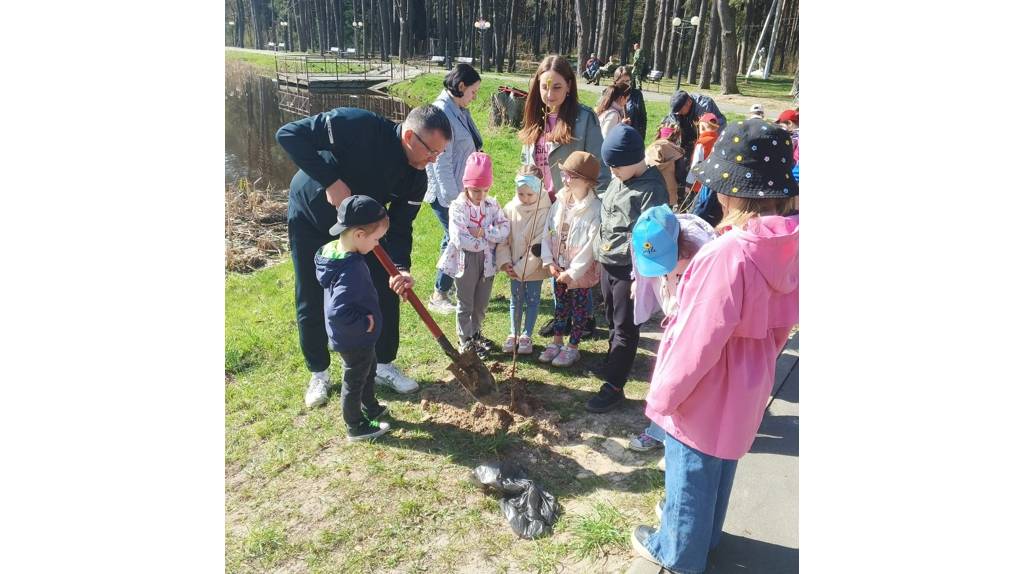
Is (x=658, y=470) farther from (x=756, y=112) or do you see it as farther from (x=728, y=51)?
(x=756, y=112)

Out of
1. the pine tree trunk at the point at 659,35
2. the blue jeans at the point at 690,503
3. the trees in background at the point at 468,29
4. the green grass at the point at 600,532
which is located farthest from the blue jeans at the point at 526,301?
the pine tree trunk at the point at 659,35

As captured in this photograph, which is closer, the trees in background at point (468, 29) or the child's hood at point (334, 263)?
the child's hood at point (334, 263)

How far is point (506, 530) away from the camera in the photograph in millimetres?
2619

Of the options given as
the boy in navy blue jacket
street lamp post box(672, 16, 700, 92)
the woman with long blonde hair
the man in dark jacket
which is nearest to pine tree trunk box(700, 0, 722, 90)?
street lamp post box(672, 16, 700, 92)

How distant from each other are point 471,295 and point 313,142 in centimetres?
137

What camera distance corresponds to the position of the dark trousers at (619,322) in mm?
3222

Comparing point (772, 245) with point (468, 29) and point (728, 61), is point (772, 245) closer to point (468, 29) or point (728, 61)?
point (728, 61)

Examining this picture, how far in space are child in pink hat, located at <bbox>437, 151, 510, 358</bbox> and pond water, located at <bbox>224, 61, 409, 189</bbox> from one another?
434 centimetres

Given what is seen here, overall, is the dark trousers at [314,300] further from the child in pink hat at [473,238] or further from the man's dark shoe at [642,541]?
the man's dark shoe at [642,541]

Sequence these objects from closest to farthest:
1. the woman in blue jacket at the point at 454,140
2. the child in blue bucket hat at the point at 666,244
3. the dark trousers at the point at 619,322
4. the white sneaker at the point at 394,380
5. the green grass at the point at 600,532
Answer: the child in blue bucket hat at the point at 666,244 → the green grass at the point at 600,532 → the dark trousers at the point at 619,322 → the white sneaker at the point at 394,380 → the woman in blue jacket at the point at 454,140

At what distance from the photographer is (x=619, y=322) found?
329 centimetres

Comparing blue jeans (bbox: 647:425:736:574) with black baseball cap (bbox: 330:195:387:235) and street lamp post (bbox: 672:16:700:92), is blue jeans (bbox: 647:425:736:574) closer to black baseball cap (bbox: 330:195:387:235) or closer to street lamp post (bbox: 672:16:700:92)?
black baseball cap (bbox: 330:195:387:235)

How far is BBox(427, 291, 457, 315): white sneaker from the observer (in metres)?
4.89

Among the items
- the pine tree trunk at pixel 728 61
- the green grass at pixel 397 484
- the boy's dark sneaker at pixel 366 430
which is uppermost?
the pine tree trunk at pixel 728 61
